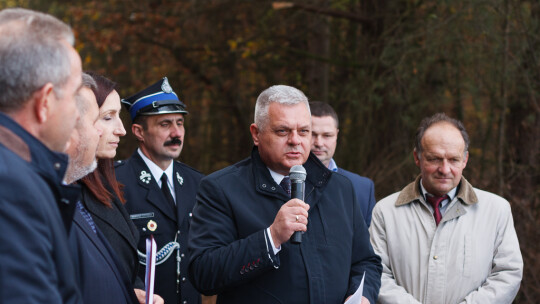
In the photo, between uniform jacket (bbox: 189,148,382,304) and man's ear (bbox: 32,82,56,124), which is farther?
uniform jacket (bbox: 189,148,382,304)

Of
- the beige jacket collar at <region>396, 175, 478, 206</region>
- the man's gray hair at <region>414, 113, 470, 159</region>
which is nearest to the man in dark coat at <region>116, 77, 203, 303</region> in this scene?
the beige jacket collar at <region>396, 175, 478, 206</region>

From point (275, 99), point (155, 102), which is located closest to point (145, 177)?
point (155, 102)

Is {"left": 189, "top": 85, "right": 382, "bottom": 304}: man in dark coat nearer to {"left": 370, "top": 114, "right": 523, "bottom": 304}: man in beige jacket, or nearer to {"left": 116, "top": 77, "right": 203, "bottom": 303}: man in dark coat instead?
{"left": 370, "top": 114, "right": 523, "bottom": 304}: man in beige jacket

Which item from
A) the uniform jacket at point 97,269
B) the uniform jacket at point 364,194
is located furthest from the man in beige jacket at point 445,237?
the uniform jacket at point 97,269

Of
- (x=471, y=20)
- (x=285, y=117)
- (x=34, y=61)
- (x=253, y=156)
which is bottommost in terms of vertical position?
(x=253, y=156)

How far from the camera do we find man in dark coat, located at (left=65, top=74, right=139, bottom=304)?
8.66 feet

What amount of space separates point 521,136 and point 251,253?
5.90 meters

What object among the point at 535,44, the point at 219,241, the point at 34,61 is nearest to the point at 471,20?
the point at 535,44

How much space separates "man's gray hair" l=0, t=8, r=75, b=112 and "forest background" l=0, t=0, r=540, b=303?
229 inches

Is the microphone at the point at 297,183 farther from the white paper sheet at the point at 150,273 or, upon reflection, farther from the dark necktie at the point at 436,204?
the dark necktie at the point at 436,204

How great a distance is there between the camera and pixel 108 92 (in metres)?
3.69

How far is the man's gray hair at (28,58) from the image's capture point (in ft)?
6.36

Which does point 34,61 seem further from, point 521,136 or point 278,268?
point 521,136

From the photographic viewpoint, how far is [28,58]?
1949 mm
